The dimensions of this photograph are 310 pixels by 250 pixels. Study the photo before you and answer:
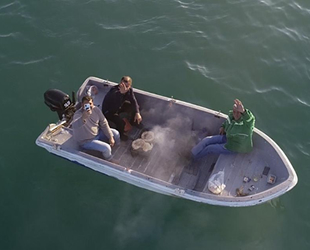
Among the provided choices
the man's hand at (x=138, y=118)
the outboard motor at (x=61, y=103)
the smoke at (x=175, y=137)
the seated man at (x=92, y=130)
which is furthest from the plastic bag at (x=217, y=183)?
the outboard motor at (x=61, y=103)

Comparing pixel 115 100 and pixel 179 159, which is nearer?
pixel 115 100

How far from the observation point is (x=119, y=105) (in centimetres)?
1120

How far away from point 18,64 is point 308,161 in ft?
35.7

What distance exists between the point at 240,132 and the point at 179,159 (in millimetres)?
2188

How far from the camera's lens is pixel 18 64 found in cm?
1442

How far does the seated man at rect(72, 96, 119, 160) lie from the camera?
33.0 ft

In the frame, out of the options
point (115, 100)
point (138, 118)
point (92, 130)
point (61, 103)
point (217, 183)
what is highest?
point (115, 100)

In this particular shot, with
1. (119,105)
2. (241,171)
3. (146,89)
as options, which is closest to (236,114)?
(241,171)

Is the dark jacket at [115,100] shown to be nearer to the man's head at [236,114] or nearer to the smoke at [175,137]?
the smoke at [175,137]

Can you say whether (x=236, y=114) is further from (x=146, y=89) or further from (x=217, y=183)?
(x=146, y=89)

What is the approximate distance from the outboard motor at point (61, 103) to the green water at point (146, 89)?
1.57 m

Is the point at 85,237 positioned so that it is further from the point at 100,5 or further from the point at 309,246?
the point at 100,5

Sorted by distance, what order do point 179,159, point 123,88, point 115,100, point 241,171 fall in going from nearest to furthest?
point 241,171, point 123,88, point 115,100, point 179,159

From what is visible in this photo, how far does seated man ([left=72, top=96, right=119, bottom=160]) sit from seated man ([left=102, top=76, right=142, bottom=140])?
519 mm
